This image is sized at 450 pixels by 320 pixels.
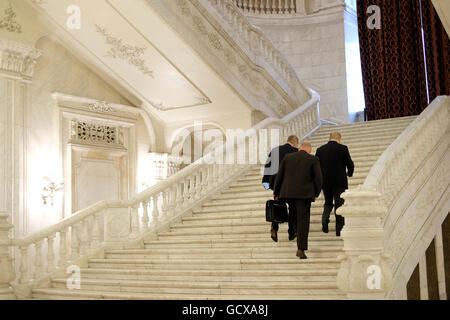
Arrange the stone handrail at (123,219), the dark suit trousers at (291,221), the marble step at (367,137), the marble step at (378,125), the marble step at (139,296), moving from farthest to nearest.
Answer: the marble step at (378,125)
the marble step at (367,137)
the stone handrail at (123,219)
the dark suit trousers at (291,221)
the marble step at (139,296)

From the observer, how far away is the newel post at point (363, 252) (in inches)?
226

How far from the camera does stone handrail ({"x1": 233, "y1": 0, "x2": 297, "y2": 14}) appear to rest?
1628cm

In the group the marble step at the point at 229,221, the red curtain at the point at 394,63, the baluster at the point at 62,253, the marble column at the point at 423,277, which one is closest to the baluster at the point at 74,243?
the baluster at the point at 62,253

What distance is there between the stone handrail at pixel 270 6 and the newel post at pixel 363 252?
11092 mm

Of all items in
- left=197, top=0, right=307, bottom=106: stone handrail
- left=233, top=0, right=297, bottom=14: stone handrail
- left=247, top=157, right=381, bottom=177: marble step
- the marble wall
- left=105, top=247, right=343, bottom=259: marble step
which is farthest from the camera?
left=233, top=0, right=297, bottom=14: stone handrail

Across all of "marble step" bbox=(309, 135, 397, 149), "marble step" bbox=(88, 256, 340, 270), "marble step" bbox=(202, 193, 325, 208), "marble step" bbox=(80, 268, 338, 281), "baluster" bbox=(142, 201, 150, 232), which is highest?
"marble step" bbox=(309, 135, 397, 149)

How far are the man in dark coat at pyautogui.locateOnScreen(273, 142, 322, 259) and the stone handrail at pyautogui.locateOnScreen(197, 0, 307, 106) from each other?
16.4ft

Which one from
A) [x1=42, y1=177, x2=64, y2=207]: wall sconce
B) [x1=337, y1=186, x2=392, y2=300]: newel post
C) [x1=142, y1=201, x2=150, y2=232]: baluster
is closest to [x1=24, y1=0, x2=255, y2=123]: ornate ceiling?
[x1=42, y1=177, x2=64, y2=207]: wall sconce

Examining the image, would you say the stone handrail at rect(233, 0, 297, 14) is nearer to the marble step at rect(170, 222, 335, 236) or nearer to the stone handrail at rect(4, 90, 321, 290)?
the stone handrail at rect(4, 90, 321, 290)

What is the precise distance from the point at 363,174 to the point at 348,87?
694 centimetres

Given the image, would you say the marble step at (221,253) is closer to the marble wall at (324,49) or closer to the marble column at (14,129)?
the marble column at (14,129)

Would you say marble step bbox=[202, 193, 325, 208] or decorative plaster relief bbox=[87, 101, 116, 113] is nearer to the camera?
marble step bbox=[202, 193, 325, 208]

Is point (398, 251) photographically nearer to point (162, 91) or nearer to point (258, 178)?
point (258, 178)
